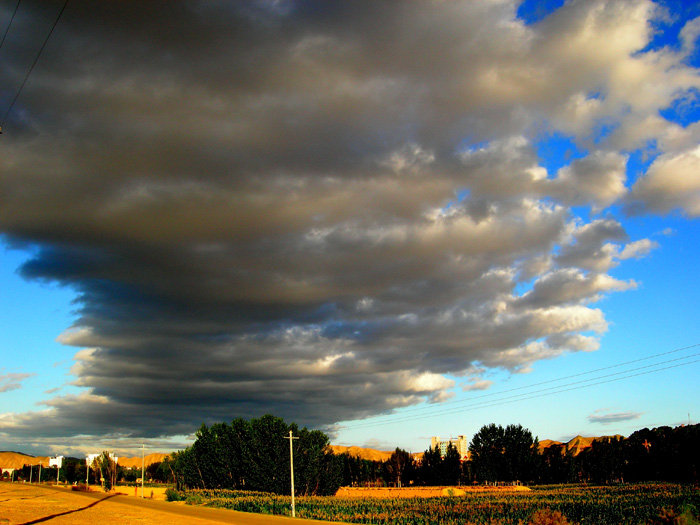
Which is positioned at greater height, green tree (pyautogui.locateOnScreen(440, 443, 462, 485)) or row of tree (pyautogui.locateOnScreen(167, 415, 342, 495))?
row of tree (pyautogui.locateOnScreen(167, 415, 342, 495))

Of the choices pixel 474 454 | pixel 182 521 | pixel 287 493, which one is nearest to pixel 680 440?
pixel 474 454

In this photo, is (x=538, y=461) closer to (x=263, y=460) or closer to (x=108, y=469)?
(x=263, y=460)

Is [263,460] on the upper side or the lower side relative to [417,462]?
upper

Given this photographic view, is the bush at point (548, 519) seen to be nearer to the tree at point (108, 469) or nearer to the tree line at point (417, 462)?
the tree line at point (417, 462)

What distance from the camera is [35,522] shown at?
144ft

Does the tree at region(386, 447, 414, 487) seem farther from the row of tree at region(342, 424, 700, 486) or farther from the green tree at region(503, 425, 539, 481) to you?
the green tree at region(503, 425, 539, 481)

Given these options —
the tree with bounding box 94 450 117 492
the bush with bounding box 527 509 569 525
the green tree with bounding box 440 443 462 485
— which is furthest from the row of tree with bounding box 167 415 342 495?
the bush with bounding box 527 509 569 525

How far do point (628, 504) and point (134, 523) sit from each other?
5632 cm

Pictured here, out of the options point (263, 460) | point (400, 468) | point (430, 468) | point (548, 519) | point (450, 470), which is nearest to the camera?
point (548, 519)

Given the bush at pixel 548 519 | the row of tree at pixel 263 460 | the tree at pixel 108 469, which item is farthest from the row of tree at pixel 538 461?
the bush at pixel 548 519

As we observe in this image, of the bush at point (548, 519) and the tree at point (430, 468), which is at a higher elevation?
the bush at point (548, 519)

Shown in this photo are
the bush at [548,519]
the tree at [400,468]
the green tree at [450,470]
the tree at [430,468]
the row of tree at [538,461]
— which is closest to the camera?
the bush at [548,519]

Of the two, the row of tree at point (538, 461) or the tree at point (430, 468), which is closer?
the row of tree at point (538, 461)

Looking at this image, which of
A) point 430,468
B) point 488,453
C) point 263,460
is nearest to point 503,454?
point 488,453
